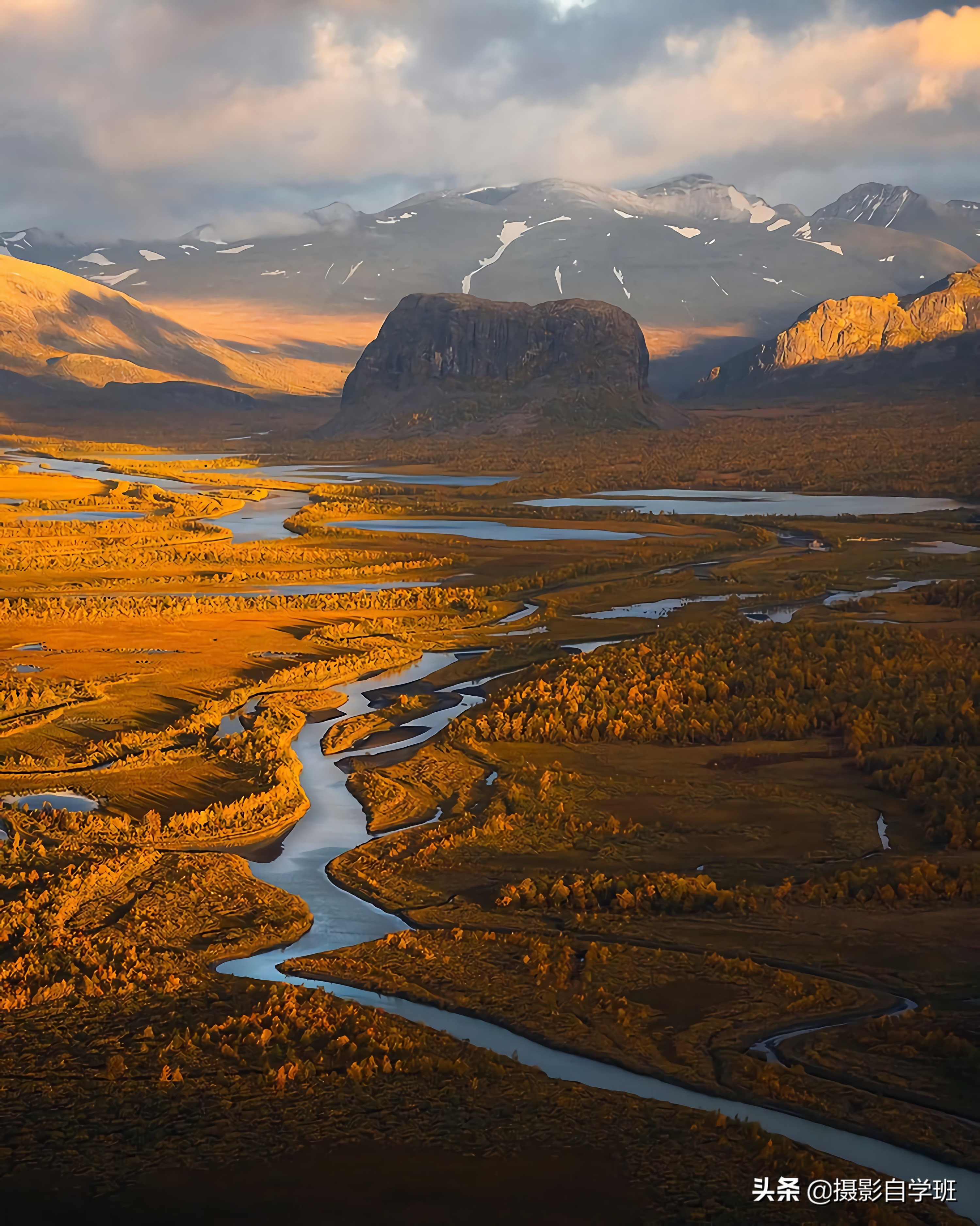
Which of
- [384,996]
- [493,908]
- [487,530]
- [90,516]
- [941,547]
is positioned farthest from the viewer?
[90,516]

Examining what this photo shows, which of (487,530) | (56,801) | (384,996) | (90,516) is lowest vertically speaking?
(384,996)

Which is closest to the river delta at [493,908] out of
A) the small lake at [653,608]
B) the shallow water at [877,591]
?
the small lake at [653,608]

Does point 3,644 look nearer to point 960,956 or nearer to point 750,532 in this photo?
point 960,956

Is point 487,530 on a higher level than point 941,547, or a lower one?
higher

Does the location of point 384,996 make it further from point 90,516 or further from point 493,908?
point 90,516

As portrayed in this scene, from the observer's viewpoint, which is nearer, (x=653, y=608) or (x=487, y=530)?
(x=653, y=608)

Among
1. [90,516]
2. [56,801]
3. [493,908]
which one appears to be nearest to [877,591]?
[56,801]

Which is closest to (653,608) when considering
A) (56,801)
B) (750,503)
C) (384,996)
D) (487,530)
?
(56,801)

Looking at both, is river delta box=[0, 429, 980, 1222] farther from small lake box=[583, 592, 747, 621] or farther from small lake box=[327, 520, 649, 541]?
small lake box=[327, 520, 649, 541]

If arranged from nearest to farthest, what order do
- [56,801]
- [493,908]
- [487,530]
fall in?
[493,908] < [56,801] < [487,530]
